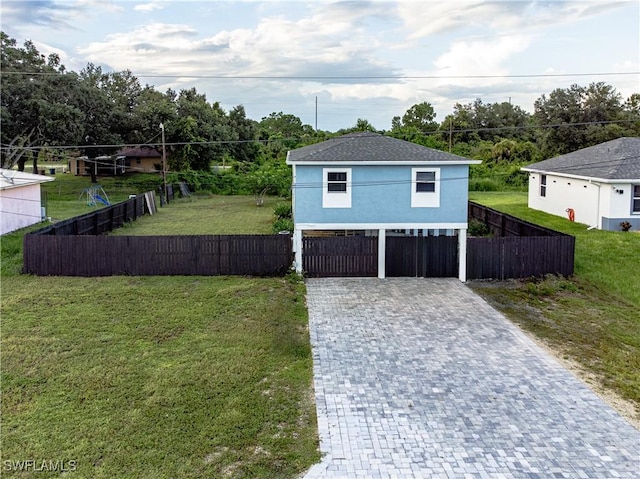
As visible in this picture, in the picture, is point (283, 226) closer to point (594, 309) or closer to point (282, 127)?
point (594, 309)

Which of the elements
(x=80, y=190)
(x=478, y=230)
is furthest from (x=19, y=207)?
(x=478, y=230)

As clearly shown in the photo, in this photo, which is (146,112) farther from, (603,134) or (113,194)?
(603,134)

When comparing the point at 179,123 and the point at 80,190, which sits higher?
the point at 179,123

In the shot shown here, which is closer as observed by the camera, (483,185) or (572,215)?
(572,215)

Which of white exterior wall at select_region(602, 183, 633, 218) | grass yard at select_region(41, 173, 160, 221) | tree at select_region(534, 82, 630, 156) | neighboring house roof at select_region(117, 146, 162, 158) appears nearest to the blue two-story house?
white exterior wall at select_region(602, 183, 633, 218)

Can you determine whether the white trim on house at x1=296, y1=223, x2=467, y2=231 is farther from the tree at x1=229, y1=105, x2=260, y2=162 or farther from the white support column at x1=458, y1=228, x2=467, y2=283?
the tree at x1=229, y1=105, x2=260, y2=162

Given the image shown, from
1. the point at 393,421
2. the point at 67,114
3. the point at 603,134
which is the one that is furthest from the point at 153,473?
the point at 603,134
